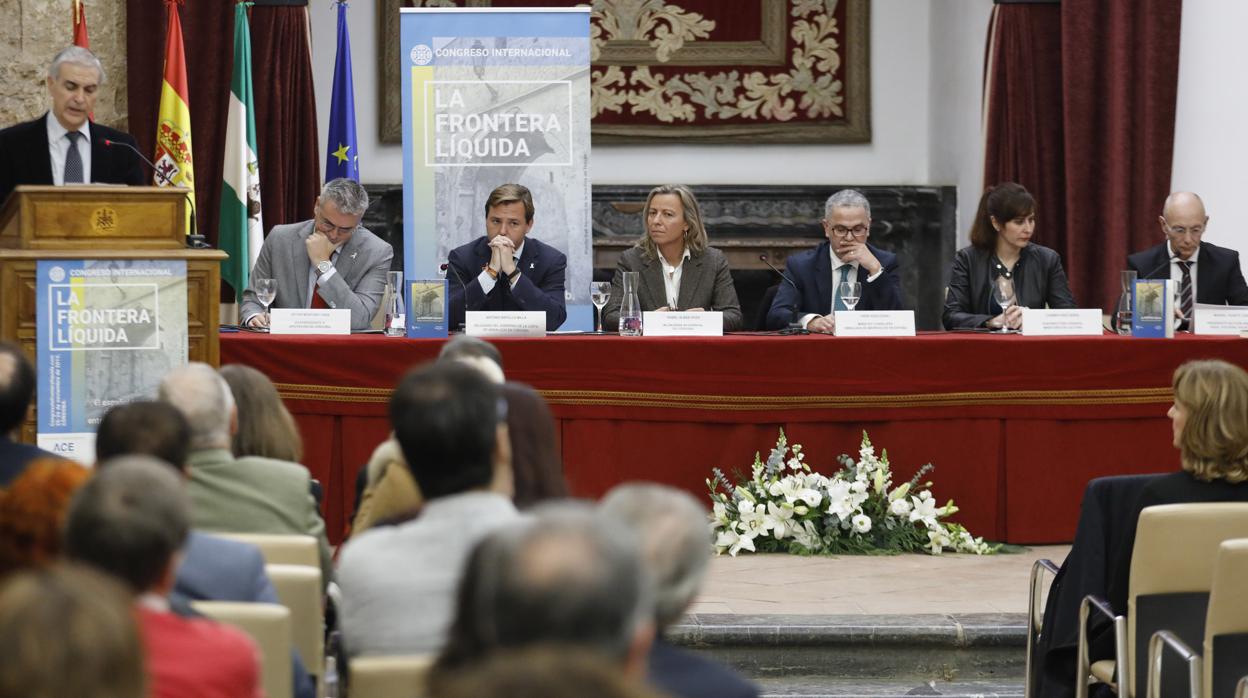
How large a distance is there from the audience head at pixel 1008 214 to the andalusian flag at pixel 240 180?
329 cm

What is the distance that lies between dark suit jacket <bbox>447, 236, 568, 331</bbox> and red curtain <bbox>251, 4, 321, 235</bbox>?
2264 mm

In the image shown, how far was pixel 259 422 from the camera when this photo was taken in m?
3.15

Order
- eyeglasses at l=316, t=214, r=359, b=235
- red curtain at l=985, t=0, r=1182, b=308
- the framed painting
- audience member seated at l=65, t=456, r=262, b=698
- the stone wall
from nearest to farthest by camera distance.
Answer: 1. audience member seated at l=65, t=456, r=262, b=698
2. eyeglasses at l=316, t=214, r=359, b=235
3. the stone wall
4. red curtain at l=985, t=0, r=1182, b=308
5. the framed painting

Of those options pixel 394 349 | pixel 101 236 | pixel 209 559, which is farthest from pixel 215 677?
pixel 394 349

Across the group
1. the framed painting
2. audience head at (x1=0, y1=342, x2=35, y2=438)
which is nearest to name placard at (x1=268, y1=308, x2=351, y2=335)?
audience head at (x1=0, y1=342, x2=35, y2=438)

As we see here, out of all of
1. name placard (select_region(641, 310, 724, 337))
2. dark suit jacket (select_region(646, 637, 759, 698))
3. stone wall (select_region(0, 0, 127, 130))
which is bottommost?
dark suit jacket (select_region(646, 637, 759, 698))

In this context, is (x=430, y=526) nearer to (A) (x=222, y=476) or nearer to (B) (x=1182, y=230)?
(A) (x=222, y=476)

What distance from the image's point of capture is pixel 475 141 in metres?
5.89

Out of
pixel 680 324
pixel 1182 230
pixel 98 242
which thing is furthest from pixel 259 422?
pixel 1182 230

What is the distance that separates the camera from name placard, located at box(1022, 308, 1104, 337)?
17.4 feet

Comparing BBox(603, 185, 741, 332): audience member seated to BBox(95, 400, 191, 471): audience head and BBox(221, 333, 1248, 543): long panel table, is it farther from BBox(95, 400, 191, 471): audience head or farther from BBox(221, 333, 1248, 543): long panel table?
BBox(95, 400, 191, 471): audience head

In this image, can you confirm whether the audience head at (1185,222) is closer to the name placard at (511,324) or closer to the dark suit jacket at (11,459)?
the name placard at (511,324)

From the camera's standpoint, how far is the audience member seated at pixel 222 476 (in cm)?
285

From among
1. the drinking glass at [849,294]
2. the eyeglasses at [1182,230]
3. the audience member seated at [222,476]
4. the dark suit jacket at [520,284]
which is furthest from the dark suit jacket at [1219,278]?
the audience member seated at [222,476]
